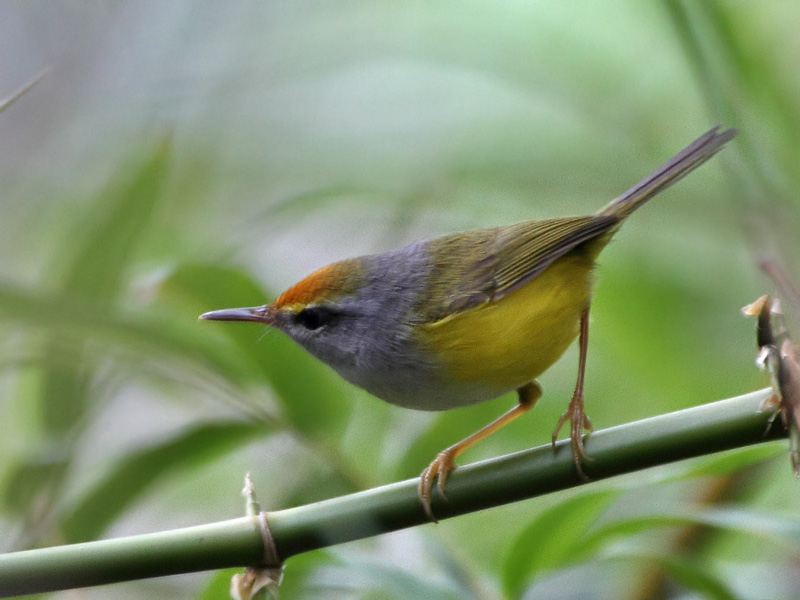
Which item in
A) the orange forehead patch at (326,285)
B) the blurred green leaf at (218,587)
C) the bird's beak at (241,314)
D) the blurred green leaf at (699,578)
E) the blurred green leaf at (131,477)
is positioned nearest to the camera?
the blurred green leaf at (699,578)

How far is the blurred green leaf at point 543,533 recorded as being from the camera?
1735 mm

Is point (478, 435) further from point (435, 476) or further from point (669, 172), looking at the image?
point (669, 172)

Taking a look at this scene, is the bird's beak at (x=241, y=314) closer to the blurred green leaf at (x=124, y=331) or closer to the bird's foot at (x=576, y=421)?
the blurred green leaf at (x=124, y=331)

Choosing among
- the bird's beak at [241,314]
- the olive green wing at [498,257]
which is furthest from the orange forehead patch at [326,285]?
Answer: the olive green wing at [498,257]

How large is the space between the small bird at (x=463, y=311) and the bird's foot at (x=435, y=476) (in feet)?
0.05

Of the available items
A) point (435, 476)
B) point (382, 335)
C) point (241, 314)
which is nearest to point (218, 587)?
point (435, 476)

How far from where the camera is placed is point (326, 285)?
2748 millimetres

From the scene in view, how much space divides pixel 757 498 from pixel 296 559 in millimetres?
1370

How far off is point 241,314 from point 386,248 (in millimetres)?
959

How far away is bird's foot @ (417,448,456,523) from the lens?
154cm

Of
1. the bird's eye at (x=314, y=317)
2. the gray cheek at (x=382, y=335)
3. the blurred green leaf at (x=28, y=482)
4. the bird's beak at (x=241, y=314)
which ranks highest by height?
the bird's beak at (x=241, y=314)

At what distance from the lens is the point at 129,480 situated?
83.7 inches

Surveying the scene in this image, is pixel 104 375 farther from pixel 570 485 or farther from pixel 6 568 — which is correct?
pixel 570 485

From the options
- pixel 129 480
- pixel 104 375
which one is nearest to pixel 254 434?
pixel 129 480
